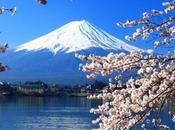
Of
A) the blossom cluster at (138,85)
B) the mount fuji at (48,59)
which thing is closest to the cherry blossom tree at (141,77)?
the blossom cluster at (138,85)

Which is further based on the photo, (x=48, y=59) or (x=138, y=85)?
(x=48, y=59)

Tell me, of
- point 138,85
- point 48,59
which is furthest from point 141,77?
point 48,59

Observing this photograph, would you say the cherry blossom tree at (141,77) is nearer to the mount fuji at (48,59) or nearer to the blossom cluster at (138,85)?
the blossom cluster at (138,85)

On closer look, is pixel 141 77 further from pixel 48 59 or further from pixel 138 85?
pixel 48 59

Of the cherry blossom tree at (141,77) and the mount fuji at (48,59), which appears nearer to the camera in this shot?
the cherry blossom tree at (141,77)

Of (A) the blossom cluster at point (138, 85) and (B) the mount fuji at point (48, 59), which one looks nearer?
(A) the blossom cluster at point (138, 85)

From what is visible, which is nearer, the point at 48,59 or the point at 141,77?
the point at 141,77

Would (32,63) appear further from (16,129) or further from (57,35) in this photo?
(16,129)

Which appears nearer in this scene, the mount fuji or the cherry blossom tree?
the cherry blossom tree

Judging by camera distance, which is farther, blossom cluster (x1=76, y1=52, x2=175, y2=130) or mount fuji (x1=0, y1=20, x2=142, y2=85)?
mount fuji (x1=0, y1=20, x2=142, y2=85)

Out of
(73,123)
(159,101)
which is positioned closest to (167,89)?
(159,101)

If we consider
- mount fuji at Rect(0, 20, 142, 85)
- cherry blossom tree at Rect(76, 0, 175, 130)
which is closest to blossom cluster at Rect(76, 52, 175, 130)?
cherry blossom tree at Rect(76, 0, 175, 130)

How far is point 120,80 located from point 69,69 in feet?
481

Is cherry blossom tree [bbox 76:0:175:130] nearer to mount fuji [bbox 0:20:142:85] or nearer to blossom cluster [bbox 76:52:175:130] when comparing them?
blossom cluster [bbox 76:52:175:130]
